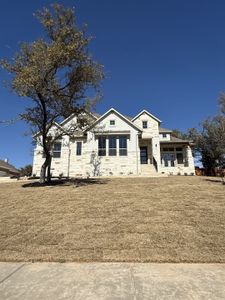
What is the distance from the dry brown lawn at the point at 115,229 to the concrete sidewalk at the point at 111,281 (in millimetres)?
517

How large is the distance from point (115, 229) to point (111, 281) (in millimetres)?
3339

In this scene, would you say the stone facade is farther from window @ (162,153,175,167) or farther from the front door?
window @ (162,153,175,167)

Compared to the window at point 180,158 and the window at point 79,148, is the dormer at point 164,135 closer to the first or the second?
the window at point 180,158

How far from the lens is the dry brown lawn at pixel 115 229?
594 centimetres

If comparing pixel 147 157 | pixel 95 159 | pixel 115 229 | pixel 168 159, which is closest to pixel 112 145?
pixel 95 159

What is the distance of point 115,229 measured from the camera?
7602 mm

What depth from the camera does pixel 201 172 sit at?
35.3 metres

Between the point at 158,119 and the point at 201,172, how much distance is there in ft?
33.6

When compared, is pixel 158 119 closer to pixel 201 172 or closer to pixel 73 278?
pixel 201 172

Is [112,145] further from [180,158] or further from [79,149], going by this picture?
[180,158]

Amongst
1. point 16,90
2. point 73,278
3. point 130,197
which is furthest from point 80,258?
point 16,90

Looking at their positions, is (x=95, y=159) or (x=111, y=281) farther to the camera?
(x=95, y=159)

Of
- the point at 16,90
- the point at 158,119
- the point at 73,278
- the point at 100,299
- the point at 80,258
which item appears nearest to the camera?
the point at 100,299

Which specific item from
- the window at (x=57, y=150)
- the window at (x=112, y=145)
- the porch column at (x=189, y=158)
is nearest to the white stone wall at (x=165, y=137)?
the porch column at (x=189, y=158)
